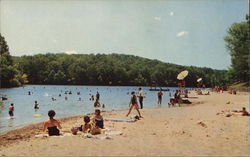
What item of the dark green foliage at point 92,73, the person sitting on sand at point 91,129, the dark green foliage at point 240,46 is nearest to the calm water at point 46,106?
the person sitting on sand at point 91,129

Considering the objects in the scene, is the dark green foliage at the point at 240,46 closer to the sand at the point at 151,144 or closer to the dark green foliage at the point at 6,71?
the sand at the point at 151,144

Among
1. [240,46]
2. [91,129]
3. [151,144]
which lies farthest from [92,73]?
[151,144]

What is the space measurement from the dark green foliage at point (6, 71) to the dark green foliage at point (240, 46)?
205 feet

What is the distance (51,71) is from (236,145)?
143 metres

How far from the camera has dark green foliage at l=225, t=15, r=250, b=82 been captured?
59606mm

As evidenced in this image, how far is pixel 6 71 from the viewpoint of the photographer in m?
79.0

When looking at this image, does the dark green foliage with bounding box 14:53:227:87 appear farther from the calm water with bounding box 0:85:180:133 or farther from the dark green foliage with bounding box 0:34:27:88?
the calm water with bounding box 0:85:180:133

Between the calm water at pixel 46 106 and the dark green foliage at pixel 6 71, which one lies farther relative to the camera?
the dark green foliage at pixel 6 71

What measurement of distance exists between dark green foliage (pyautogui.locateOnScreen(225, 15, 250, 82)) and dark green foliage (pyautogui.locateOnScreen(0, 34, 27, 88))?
2459 inches

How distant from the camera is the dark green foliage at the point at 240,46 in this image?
196 ft

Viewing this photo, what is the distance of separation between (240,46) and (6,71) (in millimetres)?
64713

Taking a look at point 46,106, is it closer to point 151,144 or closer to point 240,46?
point 151,144

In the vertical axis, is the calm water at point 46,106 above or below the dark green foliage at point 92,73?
below

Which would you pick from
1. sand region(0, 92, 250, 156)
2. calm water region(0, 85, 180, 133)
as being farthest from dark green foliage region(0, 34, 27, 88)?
sand region(0, 92, 250, 156)
